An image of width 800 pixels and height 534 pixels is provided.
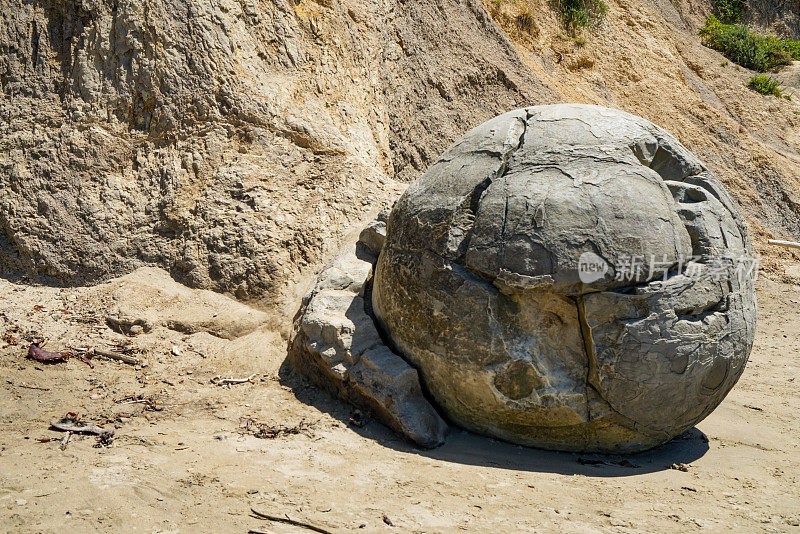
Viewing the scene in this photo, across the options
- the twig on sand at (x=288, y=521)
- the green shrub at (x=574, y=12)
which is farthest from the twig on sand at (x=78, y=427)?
the green shrub at (x=574, y=12)

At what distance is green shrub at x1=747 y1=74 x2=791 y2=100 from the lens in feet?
36.9

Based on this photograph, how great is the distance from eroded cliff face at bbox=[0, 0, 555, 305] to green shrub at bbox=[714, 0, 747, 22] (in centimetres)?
1093

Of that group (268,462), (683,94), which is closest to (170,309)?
(268,462)

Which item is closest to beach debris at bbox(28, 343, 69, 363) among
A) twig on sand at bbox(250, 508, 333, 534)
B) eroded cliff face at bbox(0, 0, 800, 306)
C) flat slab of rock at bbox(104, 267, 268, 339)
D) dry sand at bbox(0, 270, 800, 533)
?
dry sand at bbox(0, 270, 800, 533)

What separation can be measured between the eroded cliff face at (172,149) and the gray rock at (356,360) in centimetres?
78

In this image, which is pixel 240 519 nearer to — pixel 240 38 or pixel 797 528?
pixel 797 528

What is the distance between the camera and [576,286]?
315cm

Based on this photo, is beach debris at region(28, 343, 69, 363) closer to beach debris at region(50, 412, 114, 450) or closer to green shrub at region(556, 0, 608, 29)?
beach debris at region(50, 412, 114, 450)

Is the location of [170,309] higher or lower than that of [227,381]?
higher

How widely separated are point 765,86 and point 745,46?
3.93ft

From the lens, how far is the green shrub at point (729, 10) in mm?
13203

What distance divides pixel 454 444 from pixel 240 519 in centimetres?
140

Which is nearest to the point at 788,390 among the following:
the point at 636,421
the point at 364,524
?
the point at 636,421

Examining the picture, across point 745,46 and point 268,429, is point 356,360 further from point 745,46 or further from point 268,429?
point 745,46
